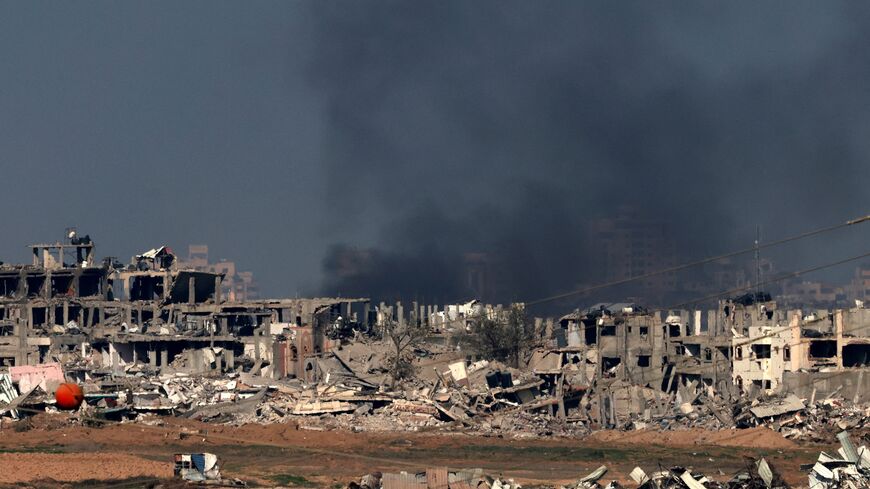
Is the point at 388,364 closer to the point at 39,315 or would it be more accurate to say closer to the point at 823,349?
the point at 823,349

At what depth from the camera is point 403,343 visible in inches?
2918

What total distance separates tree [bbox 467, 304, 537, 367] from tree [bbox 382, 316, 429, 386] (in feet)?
8.38

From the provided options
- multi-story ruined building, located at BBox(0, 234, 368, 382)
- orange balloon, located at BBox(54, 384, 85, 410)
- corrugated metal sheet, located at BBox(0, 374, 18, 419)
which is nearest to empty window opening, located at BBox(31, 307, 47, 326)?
multi-story ruined building, located at BBox(0, 234, 368, 382)

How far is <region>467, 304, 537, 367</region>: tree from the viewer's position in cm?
7144

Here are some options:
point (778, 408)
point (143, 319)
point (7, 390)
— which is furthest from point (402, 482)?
point (143, 319)

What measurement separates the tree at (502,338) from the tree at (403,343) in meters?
2.55

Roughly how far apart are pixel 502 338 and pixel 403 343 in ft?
15.3

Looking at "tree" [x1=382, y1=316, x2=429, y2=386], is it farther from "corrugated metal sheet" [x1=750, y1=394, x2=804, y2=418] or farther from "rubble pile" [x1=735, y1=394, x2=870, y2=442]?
"corrugated metal sheet" [x1=750, y1=394, x2=804, y2=418]

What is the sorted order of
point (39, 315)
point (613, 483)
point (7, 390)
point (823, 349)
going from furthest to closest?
point (39, 315)
point (823, 349)
point (7, 390)
point (613, 483)

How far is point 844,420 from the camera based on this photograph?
4912 centimetres

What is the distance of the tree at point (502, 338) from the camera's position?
7144cm

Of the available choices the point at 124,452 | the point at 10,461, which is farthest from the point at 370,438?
the point at 10,461

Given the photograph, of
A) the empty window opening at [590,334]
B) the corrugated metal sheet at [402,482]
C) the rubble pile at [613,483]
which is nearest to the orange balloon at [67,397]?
the rubble pile at [613,483]

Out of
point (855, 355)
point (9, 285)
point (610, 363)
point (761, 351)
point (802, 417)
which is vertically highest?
point (9, 285)
